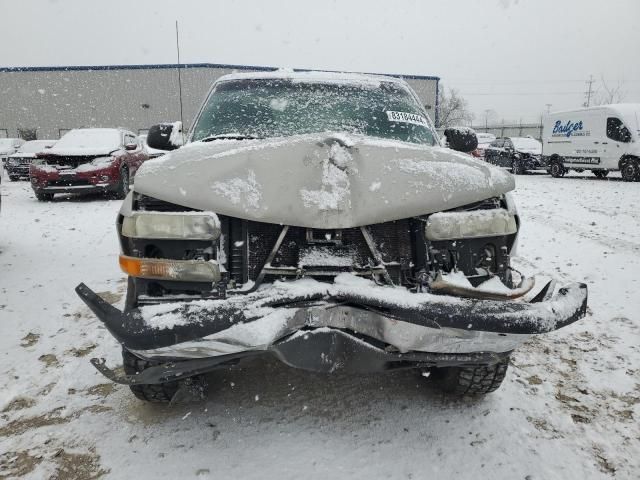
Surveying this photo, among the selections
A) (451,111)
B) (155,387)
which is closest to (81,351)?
(155,387)

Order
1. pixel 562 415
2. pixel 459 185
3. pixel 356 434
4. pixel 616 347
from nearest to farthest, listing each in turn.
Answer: pixel 459 185 → pixel 356 434 → pixel 562 415 → pixel 616 347

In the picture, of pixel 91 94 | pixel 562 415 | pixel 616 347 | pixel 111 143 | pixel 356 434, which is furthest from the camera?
pixel 91 94

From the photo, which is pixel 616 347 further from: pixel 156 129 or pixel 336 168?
pixel 156 129

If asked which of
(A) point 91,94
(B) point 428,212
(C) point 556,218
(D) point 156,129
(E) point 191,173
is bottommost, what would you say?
(C) point 556,218

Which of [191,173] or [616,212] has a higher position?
[191,173]

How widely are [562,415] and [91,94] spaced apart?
1414 inches

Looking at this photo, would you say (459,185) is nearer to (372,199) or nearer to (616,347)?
(372,199)

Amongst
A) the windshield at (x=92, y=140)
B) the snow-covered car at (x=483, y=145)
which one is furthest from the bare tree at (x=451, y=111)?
the windshield at (x=92, y=140)

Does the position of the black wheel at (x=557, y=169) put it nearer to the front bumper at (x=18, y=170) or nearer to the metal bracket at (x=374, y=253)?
the metal bracket at (x=374, y=253)

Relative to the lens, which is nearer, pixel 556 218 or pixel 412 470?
pixel 412 470

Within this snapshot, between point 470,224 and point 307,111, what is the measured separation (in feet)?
5.37

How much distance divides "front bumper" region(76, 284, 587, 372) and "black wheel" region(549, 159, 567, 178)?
54.5ft

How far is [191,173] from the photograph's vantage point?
1964 mm

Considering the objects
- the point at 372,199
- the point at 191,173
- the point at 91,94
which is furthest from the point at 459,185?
the point at 91,94
